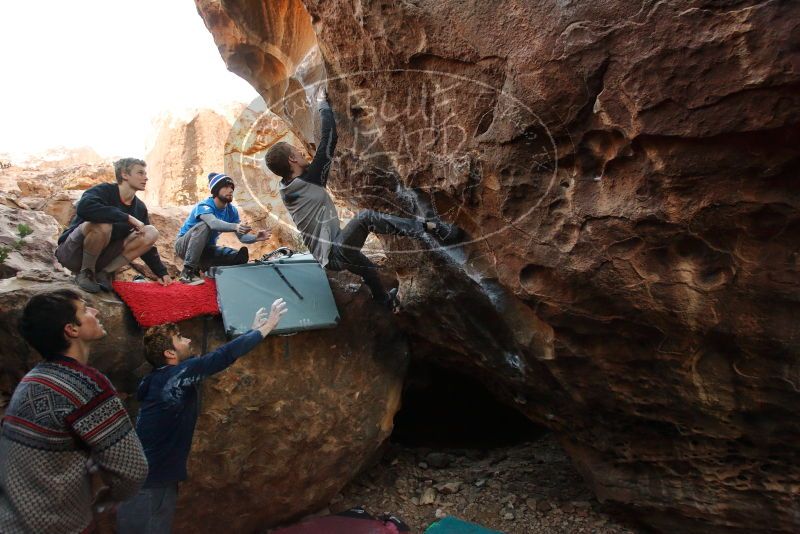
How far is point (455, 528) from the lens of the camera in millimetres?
3953

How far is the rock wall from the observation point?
2229 mm

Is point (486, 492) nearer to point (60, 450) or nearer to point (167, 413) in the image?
point (167, 413)

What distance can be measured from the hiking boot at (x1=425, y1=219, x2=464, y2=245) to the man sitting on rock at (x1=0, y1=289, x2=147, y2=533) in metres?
1.80

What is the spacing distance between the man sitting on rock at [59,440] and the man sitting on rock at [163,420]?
606mm

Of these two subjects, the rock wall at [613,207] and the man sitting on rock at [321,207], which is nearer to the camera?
the rock wall at [613,207]

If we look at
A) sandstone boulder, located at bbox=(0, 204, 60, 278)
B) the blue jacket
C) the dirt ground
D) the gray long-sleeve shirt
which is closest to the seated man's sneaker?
the gray long-sleeve shirt

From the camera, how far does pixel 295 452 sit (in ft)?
12.7

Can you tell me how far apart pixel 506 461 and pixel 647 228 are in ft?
9.54

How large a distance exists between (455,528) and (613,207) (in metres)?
2.45

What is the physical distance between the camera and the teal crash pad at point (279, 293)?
12.0 ft

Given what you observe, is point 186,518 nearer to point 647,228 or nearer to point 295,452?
point 295,452

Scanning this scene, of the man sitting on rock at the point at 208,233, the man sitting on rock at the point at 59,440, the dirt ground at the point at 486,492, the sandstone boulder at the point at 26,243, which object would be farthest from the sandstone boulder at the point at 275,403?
the man sitting on rock at the point at 59,440

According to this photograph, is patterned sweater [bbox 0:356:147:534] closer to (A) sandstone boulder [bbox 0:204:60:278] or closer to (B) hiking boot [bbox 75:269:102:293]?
(B) hiking boot [bbox 75:269:102:293]

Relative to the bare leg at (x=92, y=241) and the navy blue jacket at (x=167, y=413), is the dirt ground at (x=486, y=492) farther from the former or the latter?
the bare leg at (x=92, y=241)
